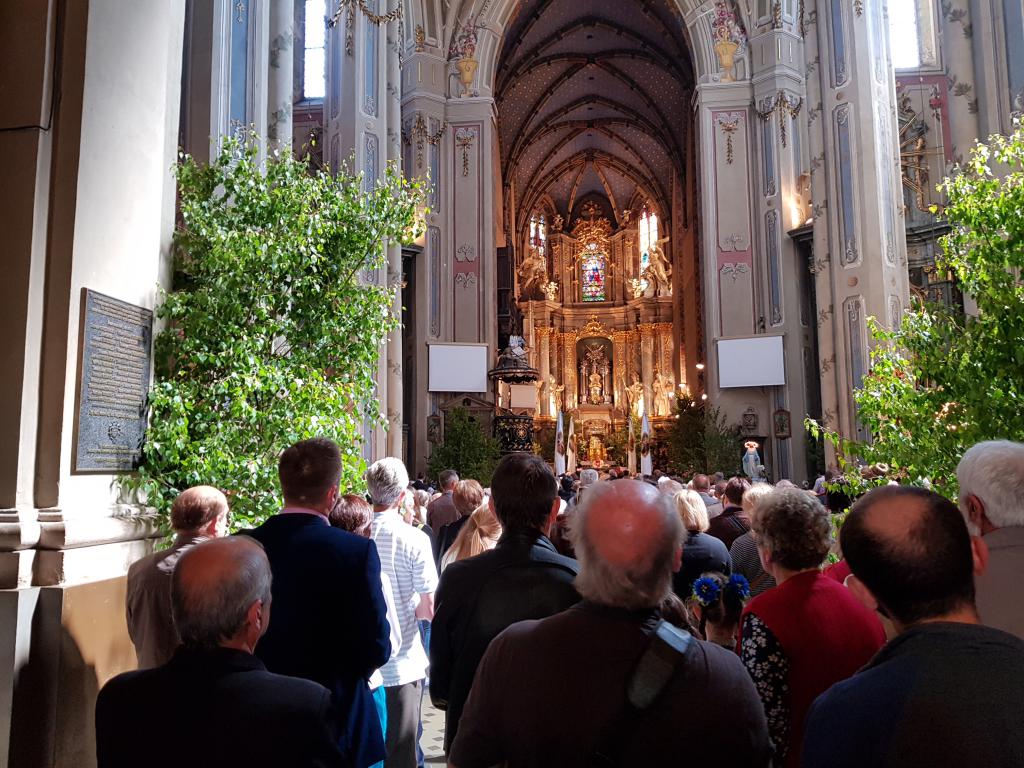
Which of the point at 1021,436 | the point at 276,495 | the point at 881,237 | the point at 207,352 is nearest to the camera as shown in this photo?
the point at 1021,436

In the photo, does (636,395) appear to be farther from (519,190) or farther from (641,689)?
(641,689)

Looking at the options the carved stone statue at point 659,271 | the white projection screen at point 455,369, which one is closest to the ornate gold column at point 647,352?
the carved stone statue at point 659,271

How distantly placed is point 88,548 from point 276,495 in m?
1.46

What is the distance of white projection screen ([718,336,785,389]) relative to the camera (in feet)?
64.6

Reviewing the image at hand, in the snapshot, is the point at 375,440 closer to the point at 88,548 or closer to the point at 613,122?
the point at 88,548

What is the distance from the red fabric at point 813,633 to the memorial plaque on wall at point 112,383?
2896 millimetres

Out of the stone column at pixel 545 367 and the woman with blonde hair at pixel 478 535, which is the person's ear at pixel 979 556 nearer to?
the woman with blonde hair at pixel 478 535

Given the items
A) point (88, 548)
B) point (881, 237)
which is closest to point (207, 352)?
point (88, 548)

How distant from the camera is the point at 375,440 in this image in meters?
13.3

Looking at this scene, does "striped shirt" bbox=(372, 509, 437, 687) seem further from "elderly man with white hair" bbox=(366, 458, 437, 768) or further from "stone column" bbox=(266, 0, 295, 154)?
"stone column" bbox=(266, 0, 295, 154)

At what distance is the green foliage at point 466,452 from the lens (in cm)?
1841

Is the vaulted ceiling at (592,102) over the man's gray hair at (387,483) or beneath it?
over

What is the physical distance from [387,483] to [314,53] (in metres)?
19.5

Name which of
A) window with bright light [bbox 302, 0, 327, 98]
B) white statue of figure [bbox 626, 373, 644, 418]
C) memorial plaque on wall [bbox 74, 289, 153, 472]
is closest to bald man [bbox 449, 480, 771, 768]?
memorial plaque on wall [bbox 74, 289, 153, 472]
